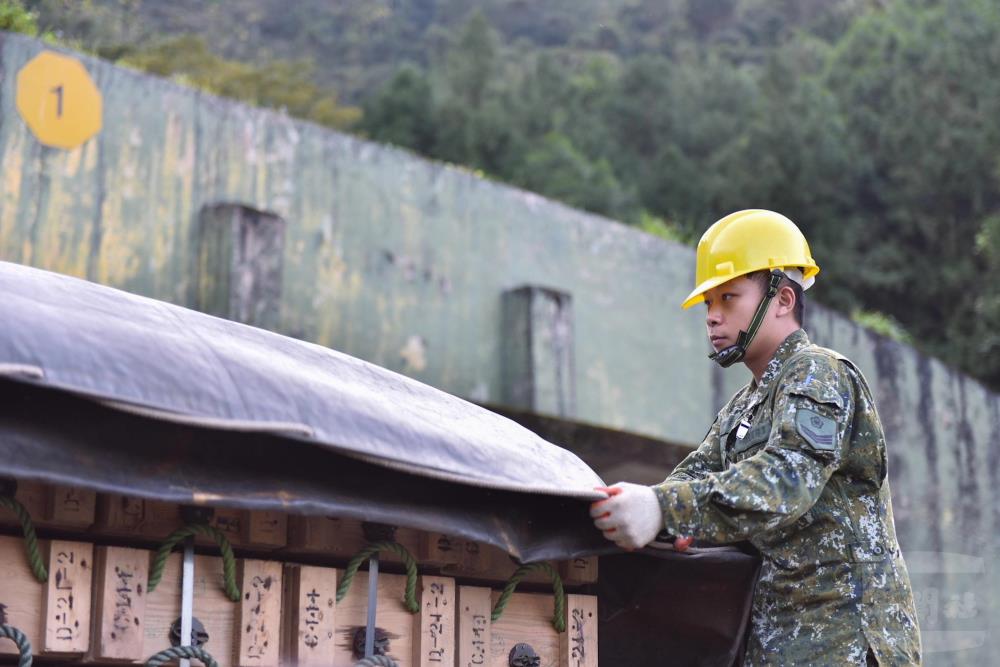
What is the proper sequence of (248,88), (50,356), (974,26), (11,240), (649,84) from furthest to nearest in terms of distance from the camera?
(649,84)
(974,26)
(248,88)
(11,240)
(50,356)

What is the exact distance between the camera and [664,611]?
127 inches

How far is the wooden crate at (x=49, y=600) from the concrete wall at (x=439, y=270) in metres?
5.99

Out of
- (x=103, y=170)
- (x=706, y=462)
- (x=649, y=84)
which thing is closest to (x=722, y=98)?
(x=649, y=84)

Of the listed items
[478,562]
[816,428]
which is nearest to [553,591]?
[478,562]

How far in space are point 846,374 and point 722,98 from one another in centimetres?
2781

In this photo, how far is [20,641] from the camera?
212cm

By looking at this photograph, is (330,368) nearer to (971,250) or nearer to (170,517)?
(170,517)

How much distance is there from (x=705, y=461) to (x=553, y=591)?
732mm

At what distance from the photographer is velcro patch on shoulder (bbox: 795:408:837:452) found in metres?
2.96

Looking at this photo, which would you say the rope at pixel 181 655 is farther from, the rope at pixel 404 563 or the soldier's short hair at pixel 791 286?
the soldier's short hair at pixel 791 286

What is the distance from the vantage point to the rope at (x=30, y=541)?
2.18 m

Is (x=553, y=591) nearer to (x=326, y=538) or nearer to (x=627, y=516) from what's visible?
(x=627, y=516)

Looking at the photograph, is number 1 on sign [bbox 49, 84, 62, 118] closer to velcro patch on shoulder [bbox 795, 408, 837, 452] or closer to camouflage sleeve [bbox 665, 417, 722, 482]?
camouflage sleeve [bbox 665, 417, 722, 482]

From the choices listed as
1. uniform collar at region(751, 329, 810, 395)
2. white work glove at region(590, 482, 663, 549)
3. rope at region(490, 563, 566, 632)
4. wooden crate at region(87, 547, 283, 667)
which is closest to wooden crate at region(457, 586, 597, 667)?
rope at region(490, 563, 566, 632)
